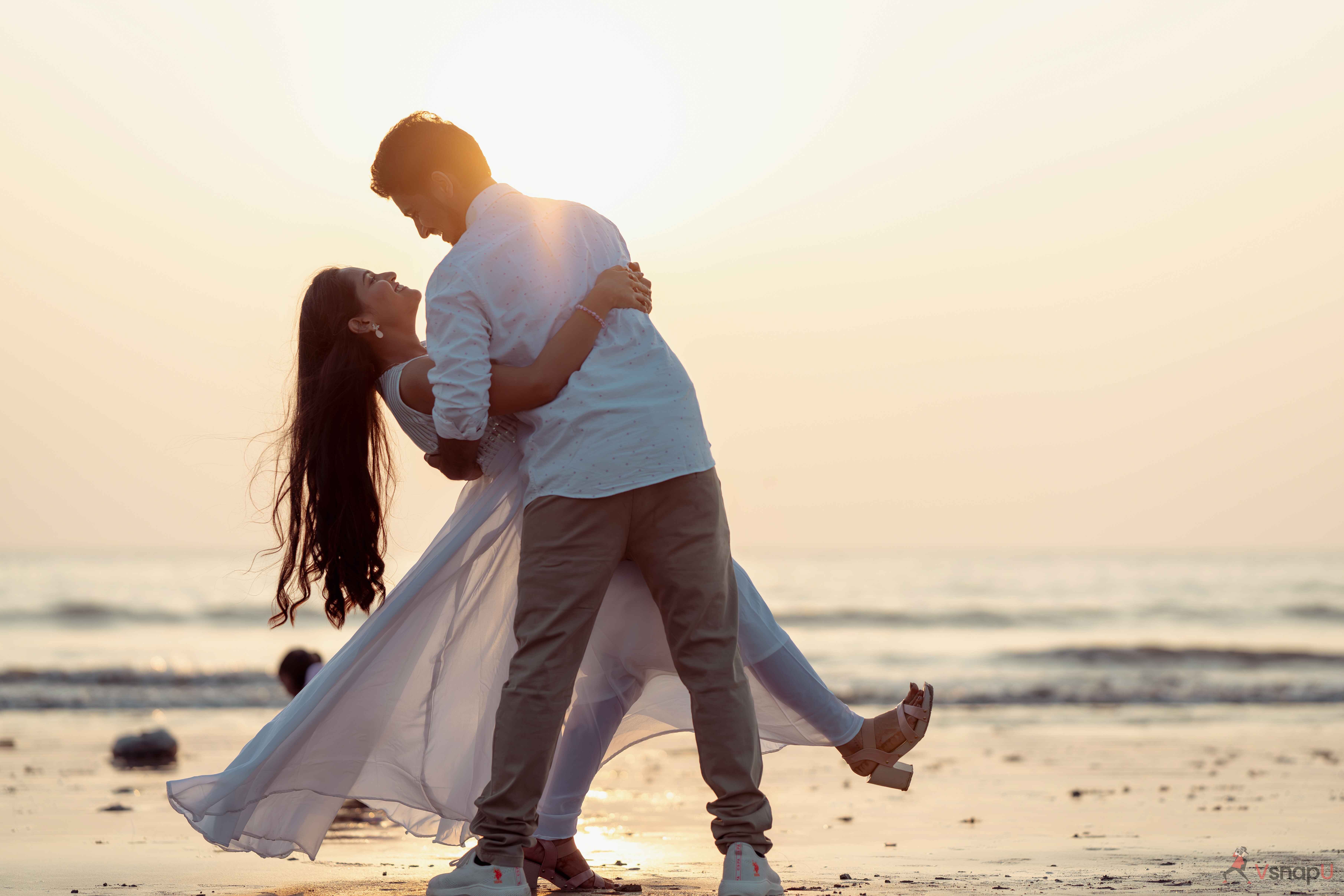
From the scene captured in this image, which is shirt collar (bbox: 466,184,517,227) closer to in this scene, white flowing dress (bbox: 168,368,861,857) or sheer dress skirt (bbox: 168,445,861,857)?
white flowing dress (bbox: 168,368,861,857)

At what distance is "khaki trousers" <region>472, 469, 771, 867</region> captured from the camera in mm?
2652

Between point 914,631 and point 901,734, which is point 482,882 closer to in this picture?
point 901,734

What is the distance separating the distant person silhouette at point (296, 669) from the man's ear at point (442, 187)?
3.97 metres

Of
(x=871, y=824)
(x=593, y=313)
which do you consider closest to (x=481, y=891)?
(x=593, y=313)

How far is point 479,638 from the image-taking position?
306 cm

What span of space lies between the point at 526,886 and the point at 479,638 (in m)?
0.66

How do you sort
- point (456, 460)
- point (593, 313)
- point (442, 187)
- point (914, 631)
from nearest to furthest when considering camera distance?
point (593, 313) < point (442, 187) < point (456, 460) < point (914, 631)

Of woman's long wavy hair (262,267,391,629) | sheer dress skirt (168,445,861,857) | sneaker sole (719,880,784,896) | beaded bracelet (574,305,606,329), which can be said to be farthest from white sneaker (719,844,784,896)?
beaded bracelet (574,305,606,329)

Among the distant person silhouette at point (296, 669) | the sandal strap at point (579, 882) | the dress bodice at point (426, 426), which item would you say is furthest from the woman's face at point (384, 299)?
the distant person silhouette at point (296, 669)

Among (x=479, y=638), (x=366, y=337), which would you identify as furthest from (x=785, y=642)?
(x=366, y=337)

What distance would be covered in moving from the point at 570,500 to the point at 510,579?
0.50m

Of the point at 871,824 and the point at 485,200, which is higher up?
the point at 485,200

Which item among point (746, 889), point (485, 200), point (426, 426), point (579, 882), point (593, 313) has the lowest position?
point (579, 882)

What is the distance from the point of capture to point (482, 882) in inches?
104
